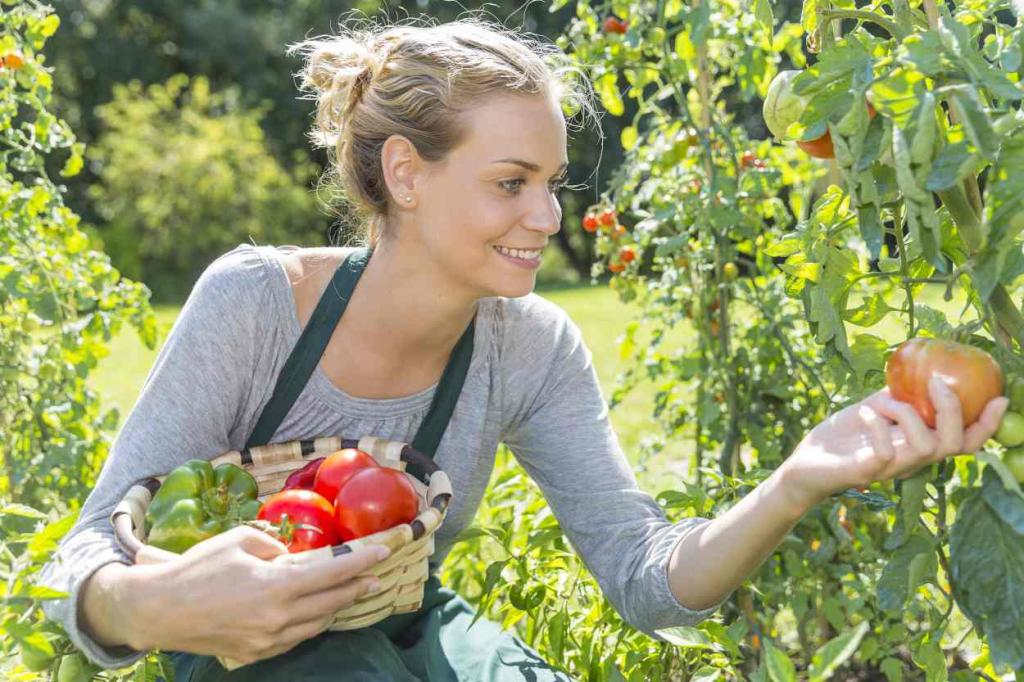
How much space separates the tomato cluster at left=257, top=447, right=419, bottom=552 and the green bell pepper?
0.14ft

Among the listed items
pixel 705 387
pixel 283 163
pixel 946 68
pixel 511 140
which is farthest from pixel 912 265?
pixel 283 163

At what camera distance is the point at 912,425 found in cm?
108

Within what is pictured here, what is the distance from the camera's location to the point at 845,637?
89 centimetres

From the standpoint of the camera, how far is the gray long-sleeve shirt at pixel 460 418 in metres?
1.62

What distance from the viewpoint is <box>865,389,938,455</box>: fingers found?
1071 mm

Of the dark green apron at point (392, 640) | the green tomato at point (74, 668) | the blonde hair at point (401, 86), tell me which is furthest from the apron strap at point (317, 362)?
the green tomato at point (74, 668)

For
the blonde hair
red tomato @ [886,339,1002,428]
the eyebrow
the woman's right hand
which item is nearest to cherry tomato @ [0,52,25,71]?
the blonde hair

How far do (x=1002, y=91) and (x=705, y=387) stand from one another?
162cm

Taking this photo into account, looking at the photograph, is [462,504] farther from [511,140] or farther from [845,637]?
[845,637]

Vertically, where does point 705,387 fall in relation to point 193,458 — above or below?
below

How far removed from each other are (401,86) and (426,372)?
1.50ft

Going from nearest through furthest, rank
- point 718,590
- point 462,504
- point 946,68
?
point 946,68 → point 718,590 → point 462,504

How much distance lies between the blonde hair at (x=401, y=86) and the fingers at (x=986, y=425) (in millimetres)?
924

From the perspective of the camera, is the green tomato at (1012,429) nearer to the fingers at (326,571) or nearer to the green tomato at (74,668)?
the fingers at (326,571)
